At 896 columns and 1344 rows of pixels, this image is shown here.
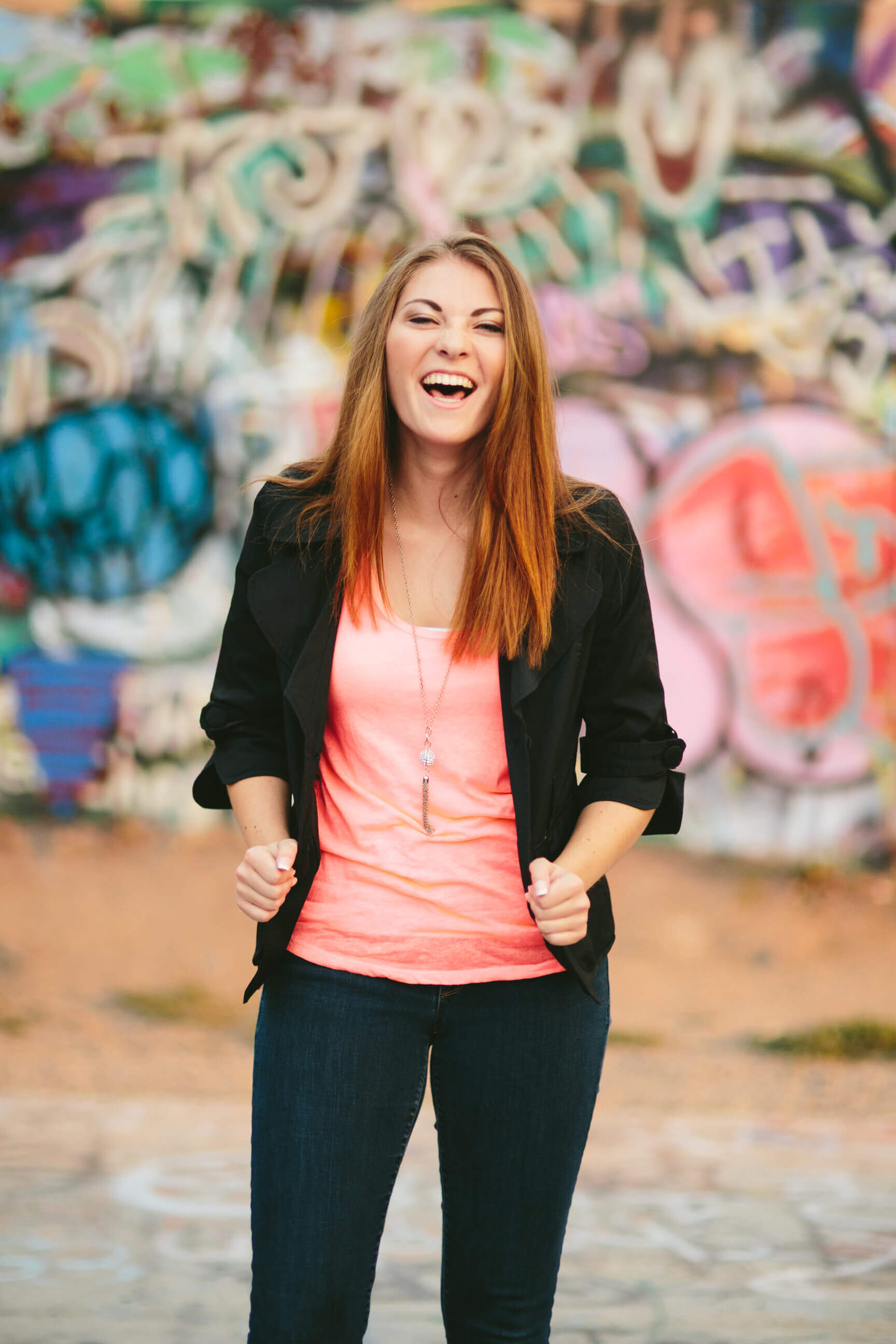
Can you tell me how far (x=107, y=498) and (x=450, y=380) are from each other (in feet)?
16.4

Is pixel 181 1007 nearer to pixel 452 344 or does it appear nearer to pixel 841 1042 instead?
pixel 841 1042

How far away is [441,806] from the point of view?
74.5 inches

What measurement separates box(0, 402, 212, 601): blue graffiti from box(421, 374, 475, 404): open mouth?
4756 mm

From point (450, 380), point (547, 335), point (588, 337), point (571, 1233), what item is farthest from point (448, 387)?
Answer: point (588, 337)

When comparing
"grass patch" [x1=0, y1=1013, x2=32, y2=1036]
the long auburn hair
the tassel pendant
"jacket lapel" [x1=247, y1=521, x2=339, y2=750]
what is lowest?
"grass patch" [x1=0, y1=1013, x2=32, y2=1036]

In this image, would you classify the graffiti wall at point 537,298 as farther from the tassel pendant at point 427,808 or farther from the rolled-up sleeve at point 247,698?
the tassel pendant at point 427,808

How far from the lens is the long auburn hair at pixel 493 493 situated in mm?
1925

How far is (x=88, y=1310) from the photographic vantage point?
305 cm

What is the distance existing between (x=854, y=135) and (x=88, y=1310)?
5926 mm

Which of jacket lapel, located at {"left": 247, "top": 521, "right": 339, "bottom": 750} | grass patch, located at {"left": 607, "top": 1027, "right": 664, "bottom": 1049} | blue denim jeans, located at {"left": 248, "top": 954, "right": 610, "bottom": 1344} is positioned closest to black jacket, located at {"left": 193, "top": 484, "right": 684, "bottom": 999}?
jacket lapel, located at {"left": 247, "top": 521, "right": 339, "bottom": 750}

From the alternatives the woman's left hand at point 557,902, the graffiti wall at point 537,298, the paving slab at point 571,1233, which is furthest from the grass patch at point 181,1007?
the woman's left hand at point 557,902

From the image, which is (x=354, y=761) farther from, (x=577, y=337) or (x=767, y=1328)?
(x=577, y=337)

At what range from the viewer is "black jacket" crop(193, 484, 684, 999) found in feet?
6.20

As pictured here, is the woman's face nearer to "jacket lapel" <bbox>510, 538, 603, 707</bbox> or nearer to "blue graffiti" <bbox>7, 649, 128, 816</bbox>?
"jacket lapel" <bbox>510, 538, 603, 707</bbox>
